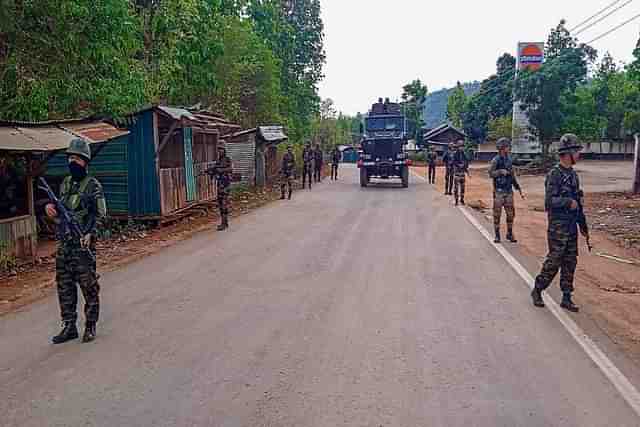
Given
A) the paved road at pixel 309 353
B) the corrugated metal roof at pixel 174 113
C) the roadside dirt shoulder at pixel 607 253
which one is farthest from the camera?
the corrugated metal roof at pixel 174 113

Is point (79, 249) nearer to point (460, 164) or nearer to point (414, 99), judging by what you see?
point (460, 164)

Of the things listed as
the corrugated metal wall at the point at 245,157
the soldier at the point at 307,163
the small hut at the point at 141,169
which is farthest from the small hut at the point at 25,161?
the soldier at the point at 307,163

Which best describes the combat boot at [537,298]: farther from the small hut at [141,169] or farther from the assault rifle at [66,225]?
the small hut at [141,169]

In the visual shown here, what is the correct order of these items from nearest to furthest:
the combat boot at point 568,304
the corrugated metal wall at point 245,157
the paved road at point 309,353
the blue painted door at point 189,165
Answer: the paved road at point 309,353 → the combat boot at point 568,304 → the blue painted door at point 189,165 → the corrugated metal wall at point 245,157

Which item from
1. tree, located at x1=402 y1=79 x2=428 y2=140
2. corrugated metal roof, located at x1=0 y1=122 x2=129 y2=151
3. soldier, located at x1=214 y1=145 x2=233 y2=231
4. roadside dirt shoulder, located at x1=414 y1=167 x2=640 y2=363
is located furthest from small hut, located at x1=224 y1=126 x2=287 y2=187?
tree, located at x1=402 y1=79 x2=428 y2=140

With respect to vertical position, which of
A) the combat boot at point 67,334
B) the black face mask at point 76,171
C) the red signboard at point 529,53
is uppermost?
the red signboard at point 529,53

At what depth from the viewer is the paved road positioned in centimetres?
416

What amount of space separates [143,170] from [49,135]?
14.6 ft

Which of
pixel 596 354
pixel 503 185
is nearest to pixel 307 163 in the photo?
pixel 503 185

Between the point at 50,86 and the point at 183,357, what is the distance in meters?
7.08

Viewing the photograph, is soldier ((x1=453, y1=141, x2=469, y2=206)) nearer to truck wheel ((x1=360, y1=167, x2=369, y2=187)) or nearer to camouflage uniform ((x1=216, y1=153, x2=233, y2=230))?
camouflage uniform ((x1=216, y1=153, x2=233, y2=230))

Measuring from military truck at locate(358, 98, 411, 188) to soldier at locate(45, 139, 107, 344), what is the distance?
20.3 m

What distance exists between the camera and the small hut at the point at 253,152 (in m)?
24.3

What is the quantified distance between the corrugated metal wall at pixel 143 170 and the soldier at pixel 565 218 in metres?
9.49
